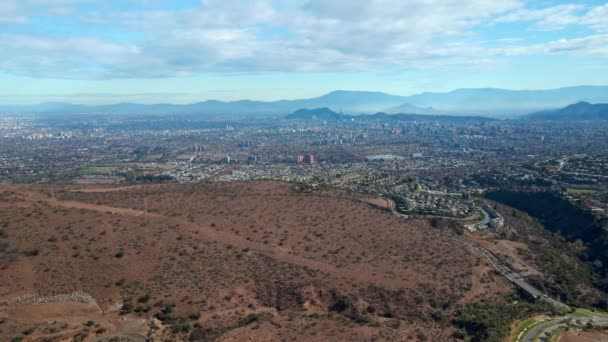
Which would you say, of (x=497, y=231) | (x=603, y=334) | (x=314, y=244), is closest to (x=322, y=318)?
(x=314, y=244)

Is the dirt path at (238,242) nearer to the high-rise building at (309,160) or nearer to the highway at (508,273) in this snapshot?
the highway at (508,273)

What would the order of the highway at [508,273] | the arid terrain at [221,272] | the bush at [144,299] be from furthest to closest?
1. the highway at [508,273]
2. the bush at [144,299]
3. the arid terrain at [221,272]

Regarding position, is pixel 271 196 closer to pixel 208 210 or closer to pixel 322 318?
pixel 208 210

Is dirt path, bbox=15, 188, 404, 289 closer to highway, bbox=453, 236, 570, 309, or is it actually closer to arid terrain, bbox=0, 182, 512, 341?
arid terrain, bbox=0, 182, 512, 341

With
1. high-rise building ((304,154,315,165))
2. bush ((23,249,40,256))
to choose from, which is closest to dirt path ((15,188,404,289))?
bush ((23,249,40,256))

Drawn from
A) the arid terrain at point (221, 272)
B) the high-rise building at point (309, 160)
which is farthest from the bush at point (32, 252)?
the high-rise building at point (309, 160)
